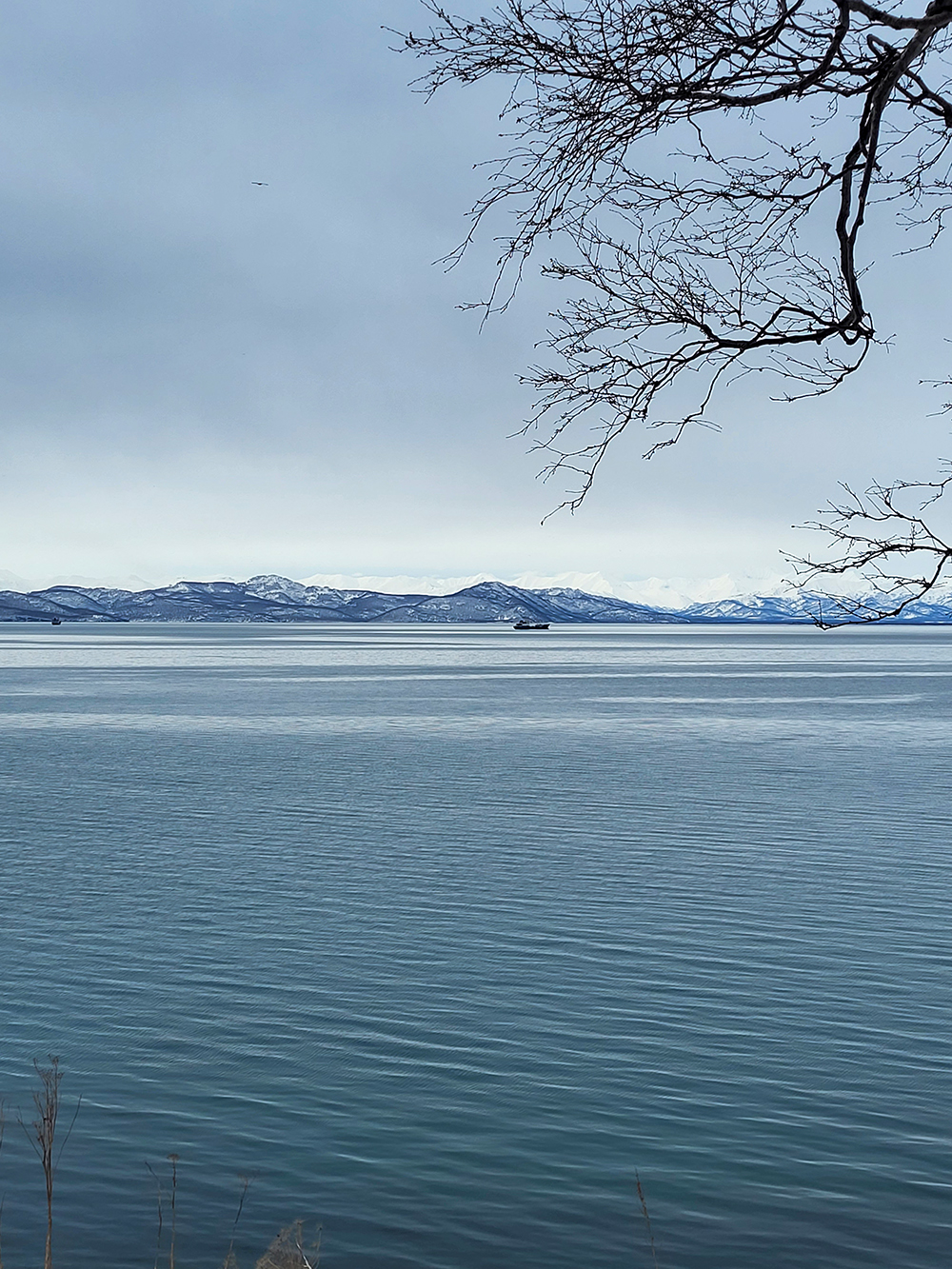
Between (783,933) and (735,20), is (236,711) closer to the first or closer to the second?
(783,933)

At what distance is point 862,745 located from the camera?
53281mm

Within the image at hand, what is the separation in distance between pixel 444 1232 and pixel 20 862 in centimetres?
1829

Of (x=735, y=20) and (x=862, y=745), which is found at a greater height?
(x=735, y=20)

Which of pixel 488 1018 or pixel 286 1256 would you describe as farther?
pixel 488 1018

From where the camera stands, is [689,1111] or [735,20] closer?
[735,20]

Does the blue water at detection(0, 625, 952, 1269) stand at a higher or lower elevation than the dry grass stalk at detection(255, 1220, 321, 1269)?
lower

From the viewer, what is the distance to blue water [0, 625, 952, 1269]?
35.5 ft

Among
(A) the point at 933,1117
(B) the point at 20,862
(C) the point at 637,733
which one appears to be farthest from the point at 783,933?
(C) the point at 637,733

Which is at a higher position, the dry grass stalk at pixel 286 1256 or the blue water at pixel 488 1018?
the dry grass stalk at pixel 286 1256

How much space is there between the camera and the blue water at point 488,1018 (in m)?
10.8

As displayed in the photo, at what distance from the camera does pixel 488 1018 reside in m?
15.8

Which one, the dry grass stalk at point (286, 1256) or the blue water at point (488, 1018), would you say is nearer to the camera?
the dry grass stalk at point (286, 1256)

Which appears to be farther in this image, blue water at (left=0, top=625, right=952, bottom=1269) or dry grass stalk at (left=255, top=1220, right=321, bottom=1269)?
blue water at (left=0, top=625, right=952, bottom=1269)

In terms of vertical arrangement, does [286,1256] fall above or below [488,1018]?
above
